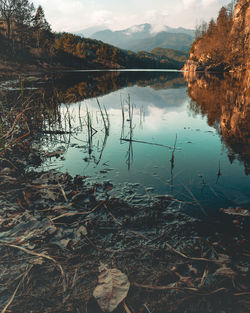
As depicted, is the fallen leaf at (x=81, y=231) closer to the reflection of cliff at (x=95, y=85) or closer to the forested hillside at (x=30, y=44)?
the reflection of cliff at (x=95, y=85)

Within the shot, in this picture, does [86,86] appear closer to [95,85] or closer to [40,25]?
[95,85]

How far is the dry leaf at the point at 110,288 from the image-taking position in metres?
1.95

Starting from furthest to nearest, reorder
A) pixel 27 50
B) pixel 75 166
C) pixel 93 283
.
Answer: pixel 27 50, pixel 75 166, pixel 93 283

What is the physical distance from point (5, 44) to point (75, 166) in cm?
7445

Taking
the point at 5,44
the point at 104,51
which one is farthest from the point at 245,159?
the point at 104,51

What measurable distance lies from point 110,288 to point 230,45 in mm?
74111

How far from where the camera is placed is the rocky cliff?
56.7 metres

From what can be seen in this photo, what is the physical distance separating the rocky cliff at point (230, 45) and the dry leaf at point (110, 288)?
62.5 metres

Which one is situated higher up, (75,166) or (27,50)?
(27,50)

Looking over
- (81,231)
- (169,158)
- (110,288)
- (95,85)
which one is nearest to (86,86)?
(95,85)

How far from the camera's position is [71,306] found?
77.4 inches

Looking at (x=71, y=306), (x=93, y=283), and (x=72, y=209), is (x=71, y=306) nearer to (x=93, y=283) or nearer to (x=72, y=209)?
(x=93, y=283)

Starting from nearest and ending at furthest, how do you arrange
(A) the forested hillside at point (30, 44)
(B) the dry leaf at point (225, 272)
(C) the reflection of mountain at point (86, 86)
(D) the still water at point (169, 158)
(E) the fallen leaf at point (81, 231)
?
(B) the dry leaf at point (225, 272) → (E) the fallen leaf at point (81, 231) → (D) the still water at point (169, 158) → (C) the reflection of mountain at point (86, 86) → (A) the forested hillside at point (30, 44)

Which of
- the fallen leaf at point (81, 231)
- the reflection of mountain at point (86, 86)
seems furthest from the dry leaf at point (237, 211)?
the reflection of mountain at point (86, 86)
